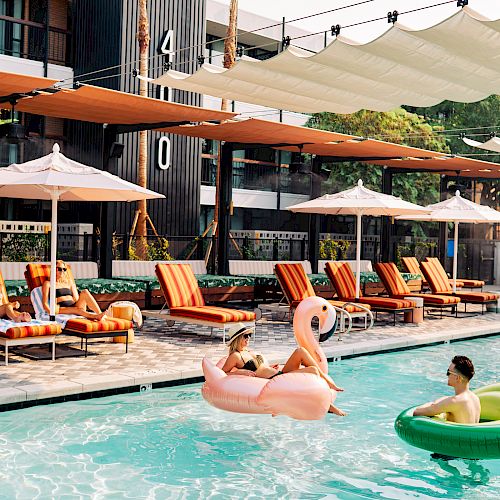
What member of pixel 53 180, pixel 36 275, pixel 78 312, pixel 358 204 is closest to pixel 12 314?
pixel 78 312

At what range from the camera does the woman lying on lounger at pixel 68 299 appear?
11217 mm

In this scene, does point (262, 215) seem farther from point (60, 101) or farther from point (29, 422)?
point (29, 422)

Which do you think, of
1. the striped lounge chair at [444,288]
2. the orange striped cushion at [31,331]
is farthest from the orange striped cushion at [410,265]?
the orange striped cushion at [31,331]

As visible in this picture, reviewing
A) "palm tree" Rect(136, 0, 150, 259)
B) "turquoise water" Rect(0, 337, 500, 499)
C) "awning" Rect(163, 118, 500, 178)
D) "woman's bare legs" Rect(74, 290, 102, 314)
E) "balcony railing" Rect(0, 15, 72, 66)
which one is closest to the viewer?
"turquoise water" Rect(0, 337, 500, 499)

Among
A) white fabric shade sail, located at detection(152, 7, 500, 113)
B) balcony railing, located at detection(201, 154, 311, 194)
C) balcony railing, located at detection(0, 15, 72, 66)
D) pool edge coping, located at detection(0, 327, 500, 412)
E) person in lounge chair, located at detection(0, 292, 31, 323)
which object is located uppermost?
balcony railing, located at detection(0, 15, 72, 66)

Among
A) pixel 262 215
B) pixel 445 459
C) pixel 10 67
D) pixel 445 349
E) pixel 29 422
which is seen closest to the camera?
pixel 445 459

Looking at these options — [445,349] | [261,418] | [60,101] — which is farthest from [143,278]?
[261,418]

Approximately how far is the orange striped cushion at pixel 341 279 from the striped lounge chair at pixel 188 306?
350 centimetres

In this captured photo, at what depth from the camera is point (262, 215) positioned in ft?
105

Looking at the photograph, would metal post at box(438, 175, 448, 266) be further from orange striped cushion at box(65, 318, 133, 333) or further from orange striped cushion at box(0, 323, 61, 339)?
orange striped cushion at box(0, 323, 61, 339)

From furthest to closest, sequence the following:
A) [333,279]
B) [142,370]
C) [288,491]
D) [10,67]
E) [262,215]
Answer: [262,215] < [10,67] < [333,279] < [142,370] < [288,491]

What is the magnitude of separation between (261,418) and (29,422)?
7.41ft

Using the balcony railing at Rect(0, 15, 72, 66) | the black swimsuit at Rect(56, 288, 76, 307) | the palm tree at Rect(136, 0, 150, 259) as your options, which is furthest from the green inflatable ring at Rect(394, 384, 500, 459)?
the balcony railing at Rect(0, 15, 72, 66)

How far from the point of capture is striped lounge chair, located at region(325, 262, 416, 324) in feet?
48.8
